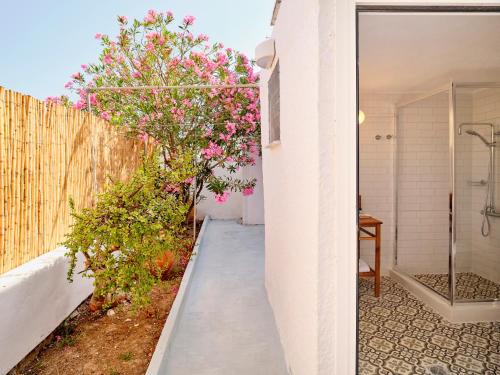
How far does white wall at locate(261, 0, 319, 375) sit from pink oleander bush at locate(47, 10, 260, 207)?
317 centimetres

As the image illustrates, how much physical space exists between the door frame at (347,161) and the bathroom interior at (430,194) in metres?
1.25

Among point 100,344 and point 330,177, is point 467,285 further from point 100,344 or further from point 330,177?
point 100,344

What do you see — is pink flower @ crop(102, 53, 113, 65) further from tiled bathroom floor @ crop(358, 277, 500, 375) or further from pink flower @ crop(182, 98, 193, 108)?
tiled bathroom floor @ crop(358, 277, 500, 375)

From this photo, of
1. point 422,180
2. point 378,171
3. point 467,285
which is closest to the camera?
point 467,285

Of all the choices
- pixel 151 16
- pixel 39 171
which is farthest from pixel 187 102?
pixel 39 171

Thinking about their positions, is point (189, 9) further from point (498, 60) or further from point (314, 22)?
point (314, 22)

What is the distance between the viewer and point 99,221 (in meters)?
2.85

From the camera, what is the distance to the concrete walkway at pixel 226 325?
266 cm

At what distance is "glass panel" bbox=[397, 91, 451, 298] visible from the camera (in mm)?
4656

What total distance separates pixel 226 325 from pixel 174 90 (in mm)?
3944

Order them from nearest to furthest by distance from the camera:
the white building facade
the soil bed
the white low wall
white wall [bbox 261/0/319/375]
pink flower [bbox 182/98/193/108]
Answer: the white building facade, white wall [bbox 261/0/319/375], the white low wall, the soil bed, pink flower [bbox 182/98/193/108]

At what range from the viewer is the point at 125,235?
9.14 ft

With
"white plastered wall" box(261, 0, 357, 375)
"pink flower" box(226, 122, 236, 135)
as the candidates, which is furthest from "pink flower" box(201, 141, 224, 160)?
"white plastered wall" box(261, 0, 357, 375)

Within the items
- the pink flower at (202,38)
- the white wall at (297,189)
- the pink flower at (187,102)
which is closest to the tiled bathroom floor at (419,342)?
the white wall at (297,189)
